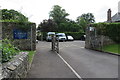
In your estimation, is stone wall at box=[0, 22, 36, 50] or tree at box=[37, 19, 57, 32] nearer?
stone wall at box=[0, 22, 36, 50]

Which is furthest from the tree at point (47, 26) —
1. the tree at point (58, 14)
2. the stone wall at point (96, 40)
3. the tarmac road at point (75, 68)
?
the tarmac road at point (75, 68)

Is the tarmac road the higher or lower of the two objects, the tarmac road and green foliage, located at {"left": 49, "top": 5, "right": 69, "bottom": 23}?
the lower

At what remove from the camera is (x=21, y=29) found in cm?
1573

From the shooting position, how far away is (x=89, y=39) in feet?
61.8

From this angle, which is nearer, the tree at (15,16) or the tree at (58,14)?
the tree at (15,16)

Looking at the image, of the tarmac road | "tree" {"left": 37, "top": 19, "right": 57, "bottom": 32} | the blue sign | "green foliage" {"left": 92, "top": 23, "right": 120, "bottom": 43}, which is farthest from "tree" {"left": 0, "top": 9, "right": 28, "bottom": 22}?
"tree" {"left": 37, "top": 19, "right": 57, "bottom": 32}

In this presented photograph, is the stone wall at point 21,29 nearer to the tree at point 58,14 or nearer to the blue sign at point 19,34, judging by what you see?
the blue sign at point 19,34

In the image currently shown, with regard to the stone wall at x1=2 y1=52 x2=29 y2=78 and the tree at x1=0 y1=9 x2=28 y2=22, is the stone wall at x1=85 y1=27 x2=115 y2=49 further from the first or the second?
the stone wall at x1=2 y1=52 x2=29 y2=78

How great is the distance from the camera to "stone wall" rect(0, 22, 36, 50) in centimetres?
1541

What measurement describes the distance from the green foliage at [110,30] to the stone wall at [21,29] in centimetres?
736

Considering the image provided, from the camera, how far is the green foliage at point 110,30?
652 inches

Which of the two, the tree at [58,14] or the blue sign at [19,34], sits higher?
the tree at [58,14]

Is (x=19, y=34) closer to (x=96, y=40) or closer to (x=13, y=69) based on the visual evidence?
(x=96, y=40)

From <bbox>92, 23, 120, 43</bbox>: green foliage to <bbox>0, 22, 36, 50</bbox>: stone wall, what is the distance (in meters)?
7.36
